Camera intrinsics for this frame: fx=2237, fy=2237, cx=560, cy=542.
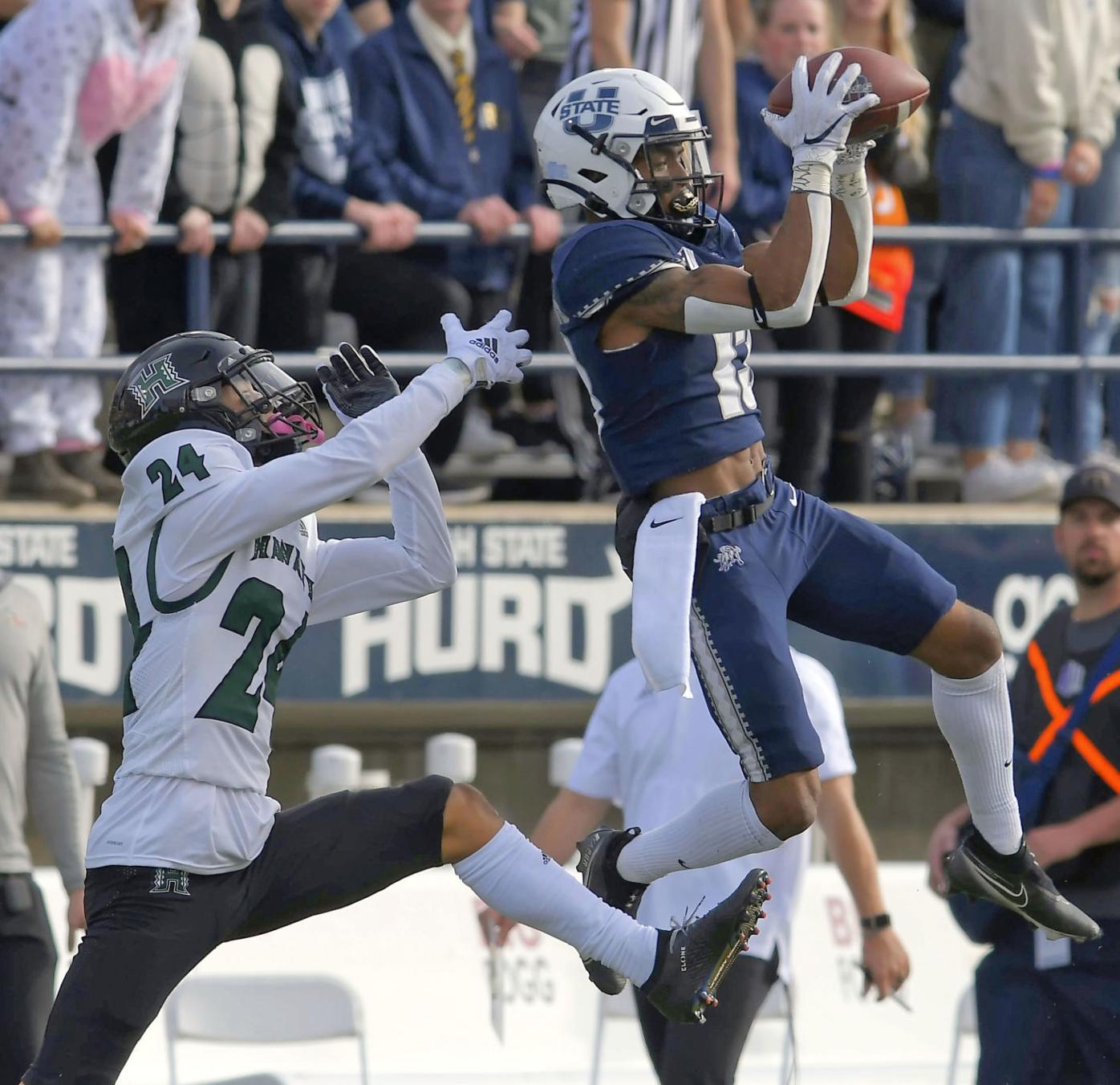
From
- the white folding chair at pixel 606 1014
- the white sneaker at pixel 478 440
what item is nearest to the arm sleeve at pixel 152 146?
the white sneaker at pixel 478 440

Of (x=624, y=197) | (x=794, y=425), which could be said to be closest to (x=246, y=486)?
(x=624, y=197)

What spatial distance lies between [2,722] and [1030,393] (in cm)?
468

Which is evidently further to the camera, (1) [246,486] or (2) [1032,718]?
(2) [1032,718]

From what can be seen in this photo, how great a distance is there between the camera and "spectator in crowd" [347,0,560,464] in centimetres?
825

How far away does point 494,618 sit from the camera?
8.20m

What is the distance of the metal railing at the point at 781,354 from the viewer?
25.6ft

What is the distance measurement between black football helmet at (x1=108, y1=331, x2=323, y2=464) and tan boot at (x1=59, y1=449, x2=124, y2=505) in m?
3.26

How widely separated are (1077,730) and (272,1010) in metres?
2.51

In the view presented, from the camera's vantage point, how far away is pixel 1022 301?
8.91 meters

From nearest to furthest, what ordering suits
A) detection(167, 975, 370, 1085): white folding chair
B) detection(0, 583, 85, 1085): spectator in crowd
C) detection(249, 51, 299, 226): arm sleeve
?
detection(0, 583, 85, 1085): spectator in crowd
detection(167, 975, 370, 1085): white folding chair
detection(249, 51, 299, 226): arm sleeve

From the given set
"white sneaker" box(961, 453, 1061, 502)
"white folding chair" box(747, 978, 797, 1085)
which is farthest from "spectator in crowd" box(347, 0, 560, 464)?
"white folding chair" box(747, 978, 797, 1085)

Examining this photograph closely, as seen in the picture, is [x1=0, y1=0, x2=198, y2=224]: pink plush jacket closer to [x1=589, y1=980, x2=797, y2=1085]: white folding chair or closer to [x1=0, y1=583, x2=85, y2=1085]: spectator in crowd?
[x1=0, y1=583, x2=85, y2=1085]: spectator in crowd

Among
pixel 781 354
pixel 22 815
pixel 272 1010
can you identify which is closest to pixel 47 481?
pixel 272 1010

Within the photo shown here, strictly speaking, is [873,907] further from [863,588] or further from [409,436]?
[409,436]
